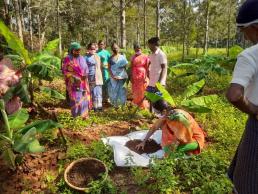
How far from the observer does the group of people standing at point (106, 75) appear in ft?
24.2

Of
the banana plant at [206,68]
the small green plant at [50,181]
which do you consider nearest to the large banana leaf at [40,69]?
the small green plant at [50,181]

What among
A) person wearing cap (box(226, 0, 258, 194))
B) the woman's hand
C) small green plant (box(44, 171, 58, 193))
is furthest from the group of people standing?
person wearing cap (box(226, 0, 258, 194))

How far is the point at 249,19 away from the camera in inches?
76.5

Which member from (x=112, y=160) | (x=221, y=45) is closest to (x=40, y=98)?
(x=112, y=160)

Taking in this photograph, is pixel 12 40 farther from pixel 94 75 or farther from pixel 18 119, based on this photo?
pixel 94 75

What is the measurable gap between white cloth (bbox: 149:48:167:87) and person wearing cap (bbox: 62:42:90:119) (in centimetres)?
138

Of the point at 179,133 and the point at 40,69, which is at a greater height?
the point at 40,69

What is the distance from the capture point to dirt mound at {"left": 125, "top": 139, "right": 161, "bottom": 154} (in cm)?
553

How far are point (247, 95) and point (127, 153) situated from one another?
Answer: 10.7 feet

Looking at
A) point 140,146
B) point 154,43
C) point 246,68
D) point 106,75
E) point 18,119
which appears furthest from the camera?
point 106,75

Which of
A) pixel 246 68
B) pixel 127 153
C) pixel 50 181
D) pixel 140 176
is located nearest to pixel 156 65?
pixel 127 153

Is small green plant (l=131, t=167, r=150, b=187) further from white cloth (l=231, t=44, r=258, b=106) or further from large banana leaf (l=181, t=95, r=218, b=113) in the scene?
white cloth (l=231, t=44, r=258, b=106)

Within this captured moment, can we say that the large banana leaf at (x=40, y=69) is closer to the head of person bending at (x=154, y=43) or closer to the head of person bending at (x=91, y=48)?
the head of person bending at (x=154, y=43)

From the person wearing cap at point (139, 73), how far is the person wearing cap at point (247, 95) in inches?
234
